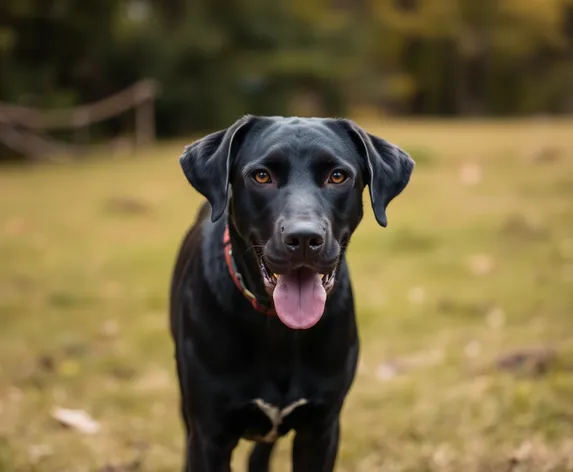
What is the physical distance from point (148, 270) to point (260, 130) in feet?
17.3

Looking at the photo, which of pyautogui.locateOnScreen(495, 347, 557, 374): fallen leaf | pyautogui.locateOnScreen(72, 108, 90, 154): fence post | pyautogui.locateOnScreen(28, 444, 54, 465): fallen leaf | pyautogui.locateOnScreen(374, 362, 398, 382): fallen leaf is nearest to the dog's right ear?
pyautogui.locateOnScreen(28, 444, 54, 465): fallen leaf

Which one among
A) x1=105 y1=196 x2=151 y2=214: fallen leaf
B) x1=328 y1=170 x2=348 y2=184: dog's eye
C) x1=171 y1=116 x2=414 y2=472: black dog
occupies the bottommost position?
x1=105 y1=196 x2=151 y2=214: fallen leaf

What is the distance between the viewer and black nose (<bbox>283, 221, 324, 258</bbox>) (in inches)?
99.9

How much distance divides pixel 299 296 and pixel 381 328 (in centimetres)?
363

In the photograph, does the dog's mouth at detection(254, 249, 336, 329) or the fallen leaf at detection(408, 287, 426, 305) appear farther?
the fallen leaf at detection(408, 287, 426, 305)

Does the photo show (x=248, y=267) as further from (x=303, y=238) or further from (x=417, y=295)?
(x=417, y=295)

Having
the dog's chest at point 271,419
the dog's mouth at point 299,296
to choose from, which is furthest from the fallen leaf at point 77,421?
the dog's mouth at point 299,296

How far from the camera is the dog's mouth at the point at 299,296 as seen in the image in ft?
8.89

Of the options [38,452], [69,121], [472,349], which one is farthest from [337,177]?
[69,121]

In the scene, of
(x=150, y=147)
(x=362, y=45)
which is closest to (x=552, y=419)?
(x=150, y=147)

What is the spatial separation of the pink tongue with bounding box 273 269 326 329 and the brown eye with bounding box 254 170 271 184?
0.33m

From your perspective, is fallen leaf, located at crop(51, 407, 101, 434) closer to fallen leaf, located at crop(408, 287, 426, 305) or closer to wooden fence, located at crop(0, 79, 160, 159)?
fallen leaf, located at crop(408, 287, 426, 305)

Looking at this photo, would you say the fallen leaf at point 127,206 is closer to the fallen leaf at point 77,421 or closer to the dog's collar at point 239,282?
the fallen leaf at point 77,421

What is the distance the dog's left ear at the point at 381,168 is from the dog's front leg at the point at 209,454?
96cm
